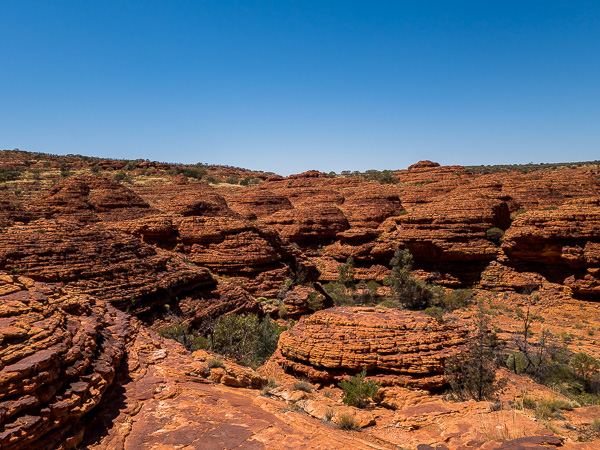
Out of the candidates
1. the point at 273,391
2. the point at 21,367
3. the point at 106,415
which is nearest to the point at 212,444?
the point at 106,415

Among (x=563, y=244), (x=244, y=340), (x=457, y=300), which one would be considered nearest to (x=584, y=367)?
(x=457, y=300)

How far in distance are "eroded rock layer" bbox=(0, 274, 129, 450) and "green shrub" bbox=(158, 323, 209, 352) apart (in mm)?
4399

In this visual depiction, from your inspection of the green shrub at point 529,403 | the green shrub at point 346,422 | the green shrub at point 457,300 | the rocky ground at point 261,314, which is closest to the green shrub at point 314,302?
the rocky ground at point 261,314

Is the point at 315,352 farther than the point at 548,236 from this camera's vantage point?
No

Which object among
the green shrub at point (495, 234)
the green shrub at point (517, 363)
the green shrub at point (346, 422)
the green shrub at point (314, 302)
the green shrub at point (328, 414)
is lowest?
the green shrub at point (517, 363)

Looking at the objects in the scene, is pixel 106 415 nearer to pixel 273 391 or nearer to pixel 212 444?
pixel 212 444

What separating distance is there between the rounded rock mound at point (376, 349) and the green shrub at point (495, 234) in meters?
17.6

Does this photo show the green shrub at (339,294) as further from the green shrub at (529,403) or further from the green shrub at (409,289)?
the green shrub at (529,403)

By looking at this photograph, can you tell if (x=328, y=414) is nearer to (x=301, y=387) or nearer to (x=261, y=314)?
(x=301, y=387)

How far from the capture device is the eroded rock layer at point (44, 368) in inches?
178

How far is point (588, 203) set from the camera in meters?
26.0

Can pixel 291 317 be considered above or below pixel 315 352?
below

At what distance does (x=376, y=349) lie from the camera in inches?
425

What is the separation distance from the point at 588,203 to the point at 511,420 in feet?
90.0
